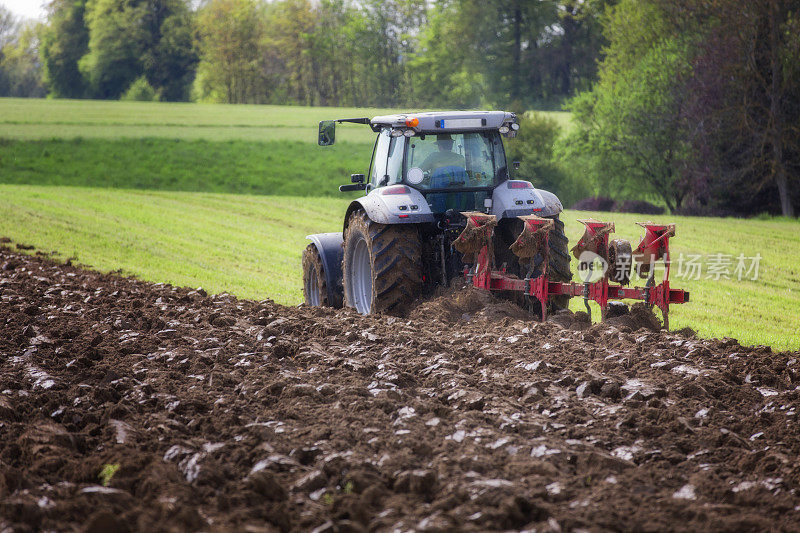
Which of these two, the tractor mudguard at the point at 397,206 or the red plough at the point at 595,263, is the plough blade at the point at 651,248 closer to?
the red plough at the point at 595,263

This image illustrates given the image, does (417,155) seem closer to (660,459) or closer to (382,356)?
(382,356)

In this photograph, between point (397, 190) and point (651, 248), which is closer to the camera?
point (651, 248)

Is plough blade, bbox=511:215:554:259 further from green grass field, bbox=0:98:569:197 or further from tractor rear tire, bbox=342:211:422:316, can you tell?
green grass field, bbox=0:98:569:197

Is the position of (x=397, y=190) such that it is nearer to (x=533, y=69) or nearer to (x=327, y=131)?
(x=327, y=131)

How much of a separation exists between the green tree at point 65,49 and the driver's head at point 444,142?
69.9 m

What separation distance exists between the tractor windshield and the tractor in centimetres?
1

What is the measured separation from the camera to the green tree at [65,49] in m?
73.4

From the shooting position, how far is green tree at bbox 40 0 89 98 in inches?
2889

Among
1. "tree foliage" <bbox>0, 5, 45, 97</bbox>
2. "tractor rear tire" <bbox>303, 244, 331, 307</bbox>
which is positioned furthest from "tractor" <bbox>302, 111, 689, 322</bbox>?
"tree foliage" <bbox>0, 5, 45, 97</bbox>

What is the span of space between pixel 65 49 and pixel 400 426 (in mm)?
76680

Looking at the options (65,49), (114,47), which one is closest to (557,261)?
(114,47)

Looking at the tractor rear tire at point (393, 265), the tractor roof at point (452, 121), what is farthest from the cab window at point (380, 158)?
the tractor rear tire at point (393, 265)

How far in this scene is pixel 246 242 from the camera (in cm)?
1912

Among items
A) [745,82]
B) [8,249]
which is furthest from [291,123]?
[8,249]
